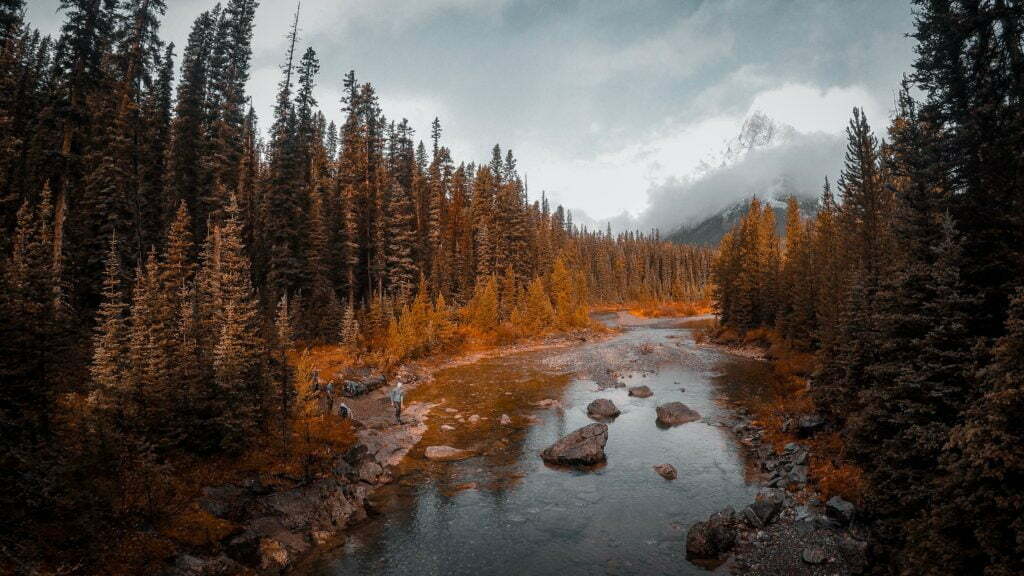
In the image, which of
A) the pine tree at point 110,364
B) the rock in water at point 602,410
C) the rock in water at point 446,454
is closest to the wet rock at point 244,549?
the pine tree at point 110,364

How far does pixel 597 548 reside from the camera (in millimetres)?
15766

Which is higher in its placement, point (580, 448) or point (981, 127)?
point (981, 127)

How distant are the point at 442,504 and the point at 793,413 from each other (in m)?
20.6

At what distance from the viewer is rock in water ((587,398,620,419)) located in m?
30.5

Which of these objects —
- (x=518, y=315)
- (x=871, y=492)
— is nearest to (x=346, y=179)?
(x=518, y=315)

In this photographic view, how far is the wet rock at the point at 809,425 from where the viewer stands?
23359mm

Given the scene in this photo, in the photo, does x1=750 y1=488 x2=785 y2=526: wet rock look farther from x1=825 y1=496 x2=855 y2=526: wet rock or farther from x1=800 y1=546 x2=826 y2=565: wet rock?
x1=800 y1=546 x2=826 y2=565: wet rock

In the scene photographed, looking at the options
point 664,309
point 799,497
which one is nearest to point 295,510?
point 799,497

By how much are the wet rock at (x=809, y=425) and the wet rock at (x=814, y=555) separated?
10752mm

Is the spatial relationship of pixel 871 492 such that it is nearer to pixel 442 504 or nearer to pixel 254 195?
pixel 442 504

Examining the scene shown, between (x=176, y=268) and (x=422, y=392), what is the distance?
1843 cm

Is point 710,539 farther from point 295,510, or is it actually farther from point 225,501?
point 225,501

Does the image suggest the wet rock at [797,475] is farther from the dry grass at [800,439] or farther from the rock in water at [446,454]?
the rock in water at [446,454]

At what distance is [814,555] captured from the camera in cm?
1386
